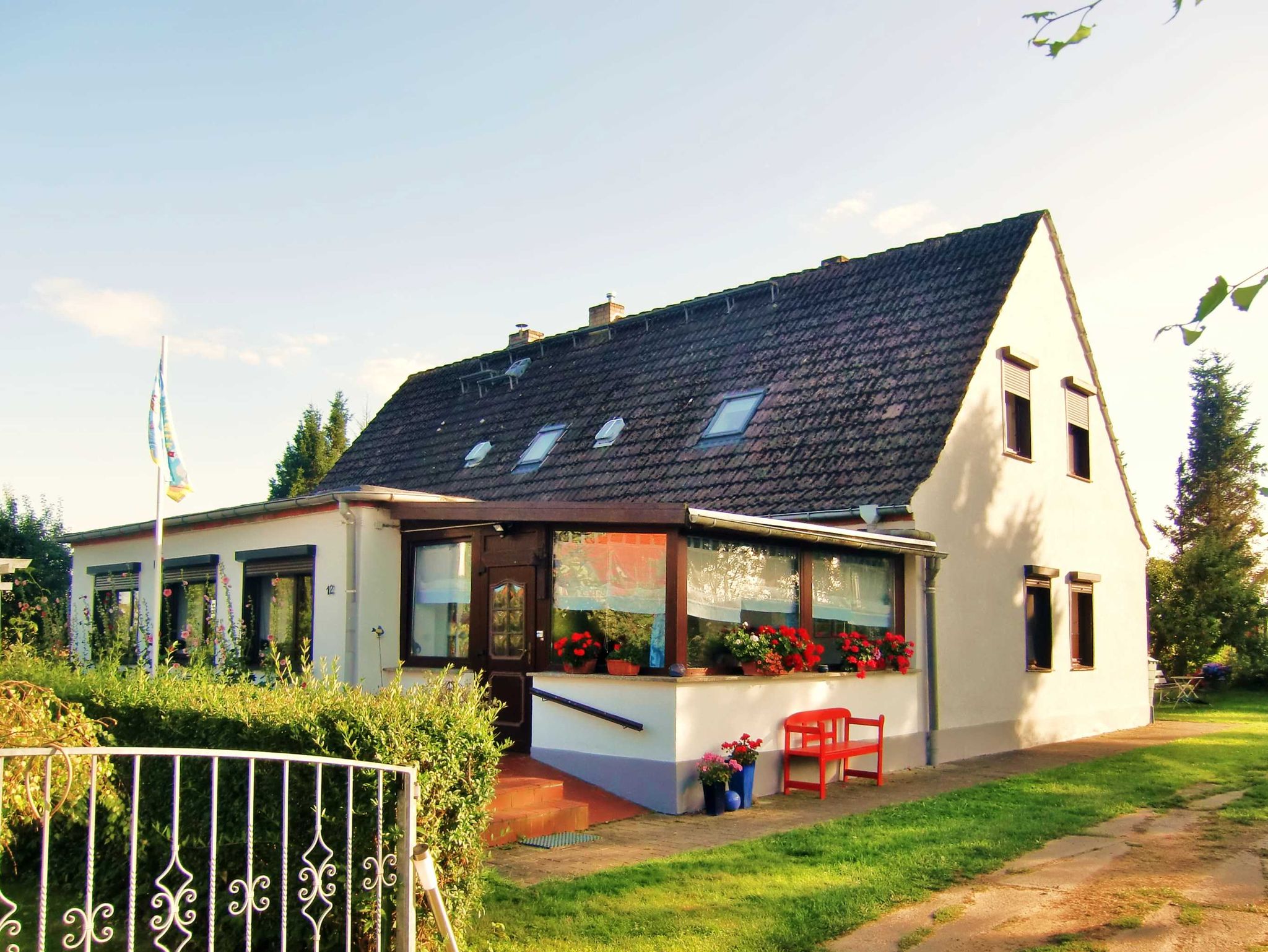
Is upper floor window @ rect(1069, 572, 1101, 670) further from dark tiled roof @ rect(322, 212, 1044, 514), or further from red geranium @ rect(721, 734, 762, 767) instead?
red geranium @ rect(721, 734, 762, 767)

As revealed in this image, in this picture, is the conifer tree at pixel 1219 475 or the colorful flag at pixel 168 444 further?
the conifer tree at pixel 1219 475

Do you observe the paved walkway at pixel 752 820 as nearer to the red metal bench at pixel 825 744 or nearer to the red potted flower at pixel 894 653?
the red metal bench at pixel 825 744

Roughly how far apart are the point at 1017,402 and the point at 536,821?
1064 centimetres

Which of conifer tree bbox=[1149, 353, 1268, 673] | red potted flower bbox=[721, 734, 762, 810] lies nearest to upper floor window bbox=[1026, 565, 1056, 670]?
red potted flower bbox=[721, 734, 762, 810]

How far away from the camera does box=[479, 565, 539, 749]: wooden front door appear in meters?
12.3

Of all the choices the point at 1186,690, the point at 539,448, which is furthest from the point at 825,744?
the point at 1186,690

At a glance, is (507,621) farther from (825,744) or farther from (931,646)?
(931,646)

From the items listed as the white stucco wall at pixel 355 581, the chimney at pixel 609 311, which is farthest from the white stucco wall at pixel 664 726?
the chimney at pixel 609 311

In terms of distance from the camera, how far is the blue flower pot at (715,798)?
10336 mm

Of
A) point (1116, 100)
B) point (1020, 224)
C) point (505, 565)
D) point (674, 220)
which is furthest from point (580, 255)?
point (1116, 100)

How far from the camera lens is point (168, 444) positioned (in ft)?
51.2

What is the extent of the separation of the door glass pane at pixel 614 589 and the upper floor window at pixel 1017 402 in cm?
704

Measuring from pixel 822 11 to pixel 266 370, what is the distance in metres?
19.2

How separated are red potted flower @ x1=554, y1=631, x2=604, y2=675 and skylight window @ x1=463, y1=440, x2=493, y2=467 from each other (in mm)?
8911
